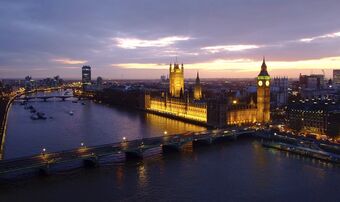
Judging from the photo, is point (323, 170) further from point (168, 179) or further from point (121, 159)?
point (121, 159)

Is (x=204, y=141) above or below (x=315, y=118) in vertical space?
below

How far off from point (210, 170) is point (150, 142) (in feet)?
25.5

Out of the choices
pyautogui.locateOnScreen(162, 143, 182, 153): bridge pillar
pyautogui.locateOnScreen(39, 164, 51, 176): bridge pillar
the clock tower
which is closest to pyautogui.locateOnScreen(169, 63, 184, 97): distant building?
the clock tower

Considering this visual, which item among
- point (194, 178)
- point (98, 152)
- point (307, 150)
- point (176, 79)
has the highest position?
point (176, 79)

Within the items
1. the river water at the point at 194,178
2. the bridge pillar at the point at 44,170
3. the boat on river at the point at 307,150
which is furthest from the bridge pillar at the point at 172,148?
the bridge pillar at the point at 44,170

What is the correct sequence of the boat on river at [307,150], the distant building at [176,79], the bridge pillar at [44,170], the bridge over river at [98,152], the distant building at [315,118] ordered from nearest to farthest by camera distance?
the bridge over river at [98,152] → the bridge pillar at [44,170] → the boat on river at [307,150] → the distant building at [315,118] → the distant building at [176,79]

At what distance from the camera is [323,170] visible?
29.7 m

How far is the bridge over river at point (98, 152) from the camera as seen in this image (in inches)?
1104

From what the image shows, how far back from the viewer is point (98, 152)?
31734mm

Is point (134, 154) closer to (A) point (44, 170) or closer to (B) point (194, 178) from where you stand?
(B) point (194, 178)

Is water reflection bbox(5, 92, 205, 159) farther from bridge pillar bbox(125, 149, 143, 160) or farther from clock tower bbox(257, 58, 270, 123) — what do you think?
clock tower bbox(257, 58, 270, 123)

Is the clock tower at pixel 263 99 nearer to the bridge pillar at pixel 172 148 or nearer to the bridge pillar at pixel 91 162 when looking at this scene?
the bridge pillar at pixel 172 148

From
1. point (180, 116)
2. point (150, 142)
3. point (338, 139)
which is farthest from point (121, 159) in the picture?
point (180, 116)

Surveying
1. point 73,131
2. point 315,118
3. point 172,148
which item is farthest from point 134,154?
point 315,118
